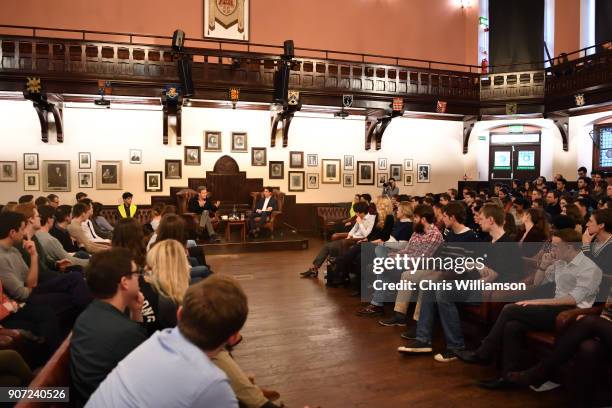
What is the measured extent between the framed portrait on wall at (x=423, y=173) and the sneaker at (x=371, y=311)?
11.3 m

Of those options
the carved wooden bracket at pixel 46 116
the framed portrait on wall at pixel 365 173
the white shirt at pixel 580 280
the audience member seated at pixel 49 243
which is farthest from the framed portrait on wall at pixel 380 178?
the white shirt at pixel 580 280

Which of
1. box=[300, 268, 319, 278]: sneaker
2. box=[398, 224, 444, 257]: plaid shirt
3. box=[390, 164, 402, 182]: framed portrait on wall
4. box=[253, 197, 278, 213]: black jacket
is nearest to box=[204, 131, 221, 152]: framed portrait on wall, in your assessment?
box=[253, 197, 278, 213]: black jacket

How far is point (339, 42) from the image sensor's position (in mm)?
16375

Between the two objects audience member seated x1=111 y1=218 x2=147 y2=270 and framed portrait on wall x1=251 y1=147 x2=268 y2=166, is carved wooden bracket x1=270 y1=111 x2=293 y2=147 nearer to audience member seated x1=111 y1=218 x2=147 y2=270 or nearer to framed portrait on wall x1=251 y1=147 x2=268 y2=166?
framed portrait on wall x1=251 y1=147 x2=268 y2=166

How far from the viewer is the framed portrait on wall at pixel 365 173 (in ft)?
52.1

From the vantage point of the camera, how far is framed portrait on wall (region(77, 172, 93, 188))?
13.2 meters

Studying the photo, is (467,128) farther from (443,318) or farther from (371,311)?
(443,318)

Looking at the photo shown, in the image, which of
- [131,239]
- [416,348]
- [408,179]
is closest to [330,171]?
[408,179]

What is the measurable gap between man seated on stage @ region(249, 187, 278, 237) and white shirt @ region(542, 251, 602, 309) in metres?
8.98

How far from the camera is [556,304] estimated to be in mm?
3963

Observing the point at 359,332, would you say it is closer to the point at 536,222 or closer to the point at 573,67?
the point at 536,222

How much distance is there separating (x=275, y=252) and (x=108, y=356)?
29.6 feet

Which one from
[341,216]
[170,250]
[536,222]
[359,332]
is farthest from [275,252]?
[170,250]

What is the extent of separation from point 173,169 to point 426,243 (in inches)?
397
